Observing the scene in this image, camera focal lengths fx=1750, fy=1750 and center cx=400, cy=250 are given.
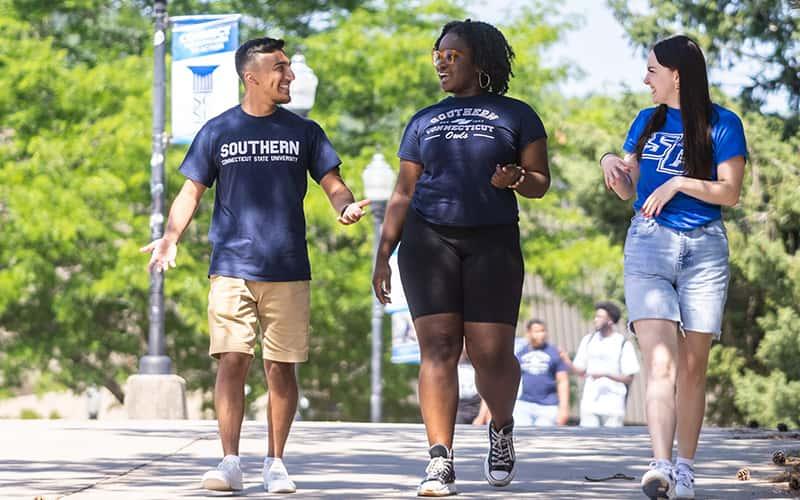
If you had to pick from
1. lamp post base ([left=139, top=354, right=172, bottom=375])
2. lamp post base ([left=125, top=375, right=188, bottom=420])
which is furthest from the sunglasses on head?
lamp post base ([left=139, top=354, right=172, bottom=375])

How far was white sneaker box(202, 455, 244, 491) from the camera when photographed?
7059 millimetres

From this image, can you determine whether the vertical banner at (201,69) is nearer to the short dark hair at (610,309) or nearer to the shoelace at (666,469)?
the short dark hair at (610,309)

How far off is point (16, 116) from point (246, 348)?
23721 millimetres

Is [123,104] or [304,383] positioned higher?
[123,104]

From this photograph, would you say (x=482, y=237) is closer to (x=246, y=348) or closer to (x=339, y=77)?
(x=246, y=348)

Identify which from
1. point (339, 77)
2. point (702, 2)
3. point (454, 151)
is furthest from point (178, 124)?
point (339, 77)

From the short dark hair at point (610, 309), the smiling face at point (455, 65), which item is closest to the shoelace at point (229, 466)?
the smiling face at point (455, 65)

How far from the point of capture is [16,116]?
99.0 feet

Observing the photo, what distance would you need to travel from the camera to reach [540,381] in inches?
596

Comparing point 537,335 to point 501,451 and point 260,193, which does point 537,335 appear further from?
point 260,193

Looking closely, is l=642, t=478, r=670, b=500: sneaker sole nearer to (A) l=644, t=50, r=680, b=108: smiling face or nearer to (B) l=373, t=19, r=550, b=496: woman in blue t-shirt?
(B) l=373, t=19, r=550, b=496: woman in blue t-shirt

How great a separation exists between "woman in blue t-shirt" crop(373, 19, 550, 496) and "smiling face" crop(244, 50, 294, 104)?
60 cm

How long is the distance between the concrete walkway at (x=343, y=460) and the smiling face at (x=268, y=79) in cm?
166

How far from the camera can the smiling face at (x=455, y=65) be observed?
23.8ft
